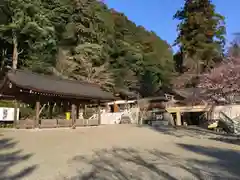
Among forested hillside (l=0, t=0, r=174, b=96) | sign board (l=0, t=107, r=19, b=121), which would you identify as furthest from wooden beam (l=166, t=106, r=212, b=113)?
sign board (l=0, t=107, r=19, b=121)

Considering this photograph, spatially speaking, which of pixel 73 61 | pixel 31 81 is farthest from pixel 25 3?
pixel 31 81

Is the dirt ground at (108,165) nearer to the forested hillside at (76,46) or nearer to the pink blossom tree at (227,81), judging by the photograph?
the pink blossom tree at (227,81)

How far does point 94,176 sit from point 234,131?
13.5 m

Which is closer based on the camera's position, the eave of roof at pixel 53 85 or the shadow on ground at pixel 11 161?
the shadow on ground at pixel 11 161

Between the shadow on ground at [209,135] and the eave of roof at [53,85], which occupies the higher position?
the eave of roof at [53,85]

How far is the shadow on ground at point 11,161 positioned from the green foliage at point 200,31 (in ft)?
85.5

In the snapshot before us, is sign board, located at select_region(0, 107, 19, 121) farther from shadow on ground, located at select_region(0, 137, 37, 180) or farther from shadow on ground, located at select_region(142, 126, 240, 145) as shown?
shadow on ground, located at select_region(142, 126, 240, 145)

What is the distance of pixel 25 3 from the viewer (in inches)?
973

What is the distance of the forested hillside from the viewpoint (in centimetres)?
2494

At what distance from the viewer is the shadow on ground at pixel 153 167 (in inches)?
203

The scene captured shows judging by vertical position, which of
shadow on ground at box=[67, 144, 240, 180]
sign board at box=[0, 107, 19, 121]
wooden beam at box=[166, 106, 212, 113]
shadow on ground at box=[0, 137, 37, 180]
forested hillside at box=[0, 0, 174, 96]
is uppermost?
forested hillside at box=[0, 0, 174, 96]

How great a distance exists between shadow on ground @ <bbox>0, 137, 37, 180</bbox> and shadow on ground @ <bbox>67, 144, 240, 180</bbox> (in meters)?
1.13

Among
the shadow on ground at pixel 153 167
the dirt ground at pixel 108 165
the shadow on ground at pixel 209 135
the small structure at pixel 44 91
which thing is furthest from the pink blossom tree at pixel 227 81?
the small structure at pixel 44 91

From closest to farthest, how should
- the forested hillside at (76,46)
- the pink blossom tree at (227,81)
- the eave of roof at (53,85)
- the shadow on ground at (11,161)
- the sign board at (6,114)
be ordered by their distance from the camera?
the shadow on ground at (11,161) < the pink blossom tree at (227,81) < the eave of roof at (53,85) < the sign board at (6,114) < the forested hillside at (76,46)
